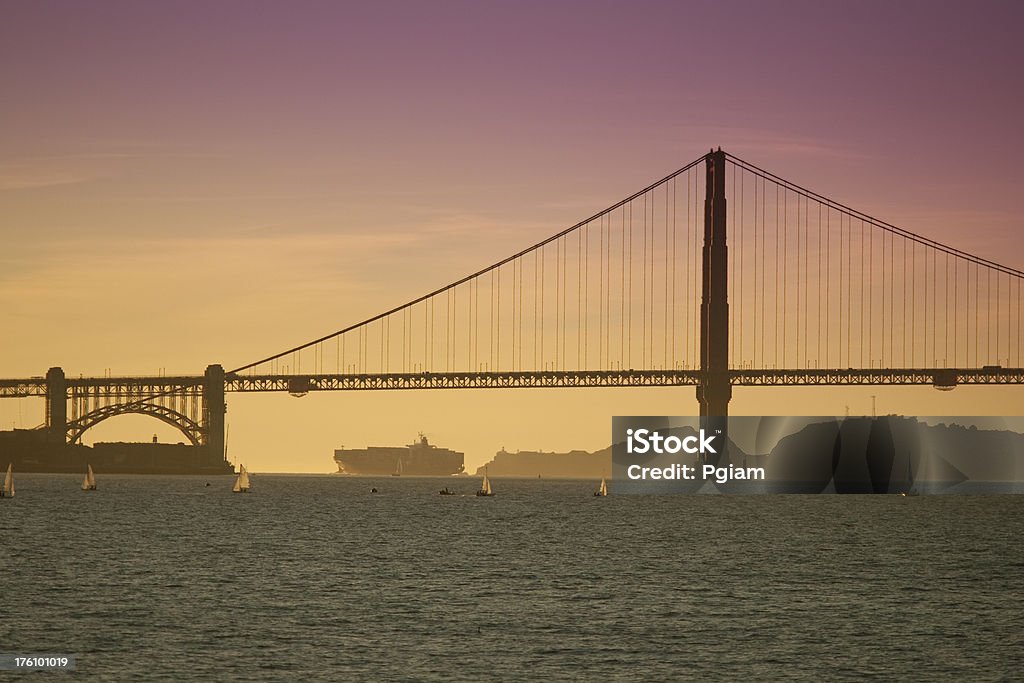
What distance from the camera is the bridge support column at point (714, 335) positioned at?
140875 mm

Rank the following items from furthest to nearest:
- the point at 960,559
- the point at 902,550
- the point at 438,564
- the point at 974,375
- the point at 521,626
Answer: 1. the point at 974,375
2. the point at 902,550
3. the point at 960,559
4. the point at 438,564
5. the point at 521,626

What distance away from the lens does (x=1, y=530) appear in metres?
89.6

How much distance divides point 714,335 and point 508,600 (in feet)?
297

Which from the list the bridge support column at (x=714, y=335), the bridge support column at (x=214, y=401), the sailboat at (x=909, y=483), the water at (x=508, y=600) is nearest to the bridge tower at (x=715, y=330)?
the bridge support column at (x=714, y=335)

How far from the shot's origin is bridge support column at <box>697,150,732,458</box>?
5546 inches

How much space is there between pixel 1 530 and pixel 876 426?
3396 inches

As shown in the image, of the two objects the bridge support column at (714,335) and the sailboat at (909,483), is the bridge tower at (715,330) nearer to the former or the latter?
the bridge support column at (714,335)

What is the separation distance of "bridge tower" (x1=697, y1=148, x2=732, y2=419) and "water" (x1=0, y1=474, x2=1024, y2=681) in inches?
1545

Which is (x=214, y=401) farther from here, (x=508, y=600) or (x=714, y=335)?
(x=508, y=600)

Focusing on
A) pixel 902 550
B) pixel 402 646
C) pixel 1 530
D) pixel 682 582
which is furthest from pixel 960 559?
pixel 1 530

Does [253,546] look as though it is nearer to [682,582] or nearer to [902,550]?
[682,582]

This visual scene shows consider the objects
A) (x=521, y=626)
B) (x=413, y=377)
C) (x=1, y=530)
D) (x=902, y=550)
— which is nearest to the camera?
(x=521, y=626)

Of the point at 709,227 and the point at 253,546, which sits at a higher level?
the point at 709,227

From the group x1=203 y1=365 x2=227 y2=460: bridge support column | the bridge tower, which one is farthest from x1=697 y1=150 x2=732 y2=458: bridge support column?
x1=203 y1=365 x2=227 y2=460: bridge support column
